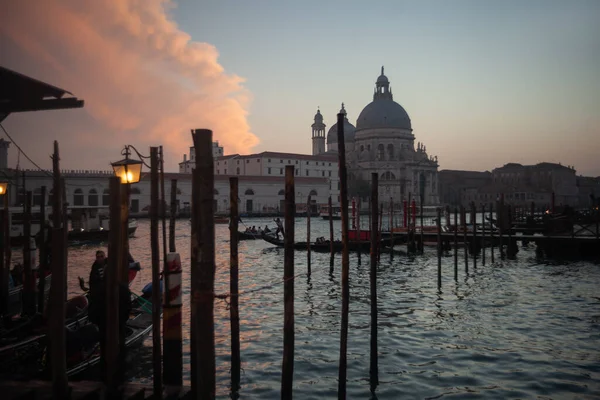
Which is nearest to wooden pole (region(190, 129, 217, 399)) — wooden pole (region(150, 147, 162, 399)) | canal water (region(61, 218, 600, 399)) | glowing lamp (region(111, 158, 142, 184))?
wooden pole (region(150, 147, 162, 399))

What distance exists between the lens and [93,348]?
6.17 meters

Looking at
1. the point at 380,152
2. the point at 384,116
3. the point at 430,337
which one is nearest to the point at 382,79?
the point at 384,116

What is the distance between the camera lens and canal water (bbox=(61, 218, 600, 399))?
258 inches

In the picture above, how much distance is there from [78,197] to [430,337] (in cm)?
4476

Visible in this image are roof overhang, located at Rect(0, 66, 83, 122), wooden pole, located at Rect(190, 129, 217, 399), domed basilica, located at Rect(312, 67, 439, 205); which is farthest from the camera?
domed basilica, located at Rect(312, 67, 439, 205)

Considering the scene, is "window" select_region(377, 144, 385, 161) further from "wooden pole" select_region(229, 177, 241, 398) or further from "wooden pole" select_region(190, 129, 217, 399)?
"wooden pole" select_region(190, 129, 217, 399)

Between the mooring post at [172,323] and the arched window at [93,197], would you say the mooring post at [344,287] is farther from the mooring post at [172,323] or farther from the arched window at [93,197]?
the arched window at [93,197]

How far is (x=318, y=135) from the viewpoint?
304 feet

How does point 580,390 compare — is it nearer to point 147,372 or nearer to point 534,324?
point 534,324

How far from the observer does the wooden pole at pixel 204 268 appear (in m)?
4.08

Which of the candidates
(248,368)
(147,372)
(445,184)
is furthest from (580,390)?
(445,184)

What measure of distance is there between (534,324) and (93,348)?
7383 mm

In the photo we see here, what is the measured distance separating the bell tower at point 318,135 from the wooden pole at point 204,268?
8814 cm

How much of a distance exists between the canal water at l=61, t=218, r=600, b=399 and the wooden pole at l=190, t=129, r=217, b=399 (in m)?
2.33
